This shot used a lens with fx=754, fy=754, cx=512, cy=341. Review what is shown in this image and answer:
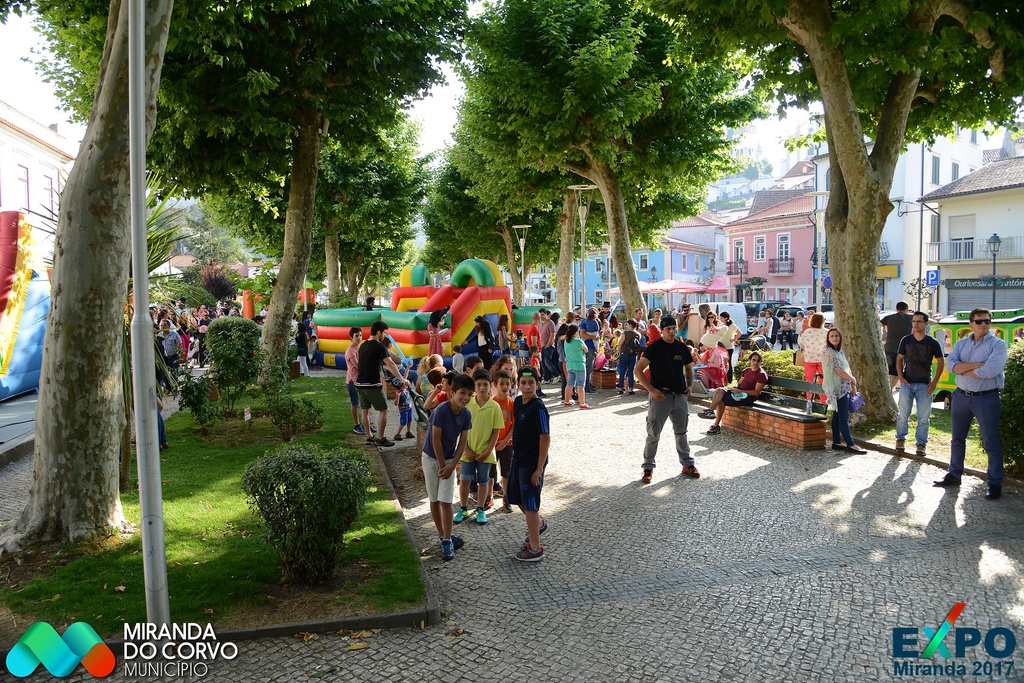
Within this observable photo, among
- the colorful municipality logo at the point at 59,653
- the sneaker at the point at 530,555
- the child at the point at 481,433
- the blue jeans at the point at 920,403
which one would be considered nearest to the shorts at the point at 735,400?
the blue jeans at the point at 920,403

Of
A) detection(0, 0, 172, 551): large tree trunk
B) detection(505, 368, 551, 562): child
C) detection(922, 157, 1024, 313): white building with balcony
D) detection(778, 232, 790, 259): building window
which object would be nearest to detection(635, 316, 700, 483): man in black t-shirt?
detection(505, 368, 551, 562): child

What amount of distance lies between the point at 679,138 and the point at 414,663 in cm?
1794

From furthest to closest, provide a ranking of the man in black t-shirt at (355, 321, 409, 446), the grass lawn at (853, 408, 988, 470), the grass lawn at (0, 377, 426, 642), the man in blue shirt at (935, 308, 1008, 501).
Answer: the man in black t-shirt at (355, 321, 409, 446) < the grass lawn at (853, 408, 988, 470) < the man in blue shirt at (935, 308, 1008, 501) < the grass lawn at (0, 377, 426, 642)

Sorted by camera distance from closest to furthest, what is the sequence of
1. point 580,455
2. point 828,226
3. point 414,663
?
point 414,663 < point 580,455 < point 828,226

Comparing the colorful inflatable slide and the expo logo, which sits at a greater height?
the colorful inflatable slide

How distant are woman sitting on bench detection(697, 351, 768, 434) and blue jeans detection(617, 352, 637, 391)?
15.0 ft

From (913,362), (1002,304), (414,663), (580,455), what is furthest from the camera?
(1002,304)

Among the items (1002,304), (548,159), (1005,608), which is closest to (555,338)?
(548,159)

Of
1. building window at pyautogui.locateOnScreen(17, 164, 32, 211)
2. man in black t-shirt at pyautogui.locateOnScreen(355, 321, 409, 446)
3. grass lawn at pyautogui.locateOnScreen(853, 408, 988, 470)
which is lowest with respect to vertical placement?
grass lawn at pyautogui.locateOnScreen(853, 408, 988, 470)

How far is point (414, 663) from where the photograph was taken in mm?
4598

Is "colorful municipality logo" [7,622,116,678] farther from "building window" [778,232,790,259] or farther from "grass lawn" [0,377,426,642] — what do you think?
"building window" [778,232,790,259]

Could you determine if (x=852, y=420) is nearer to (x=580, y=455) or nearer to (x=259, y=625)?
(x=580, y=455)

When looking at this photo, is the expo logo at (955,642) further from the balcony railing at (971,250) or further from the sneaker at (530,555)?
the balcony railing at (971,250)

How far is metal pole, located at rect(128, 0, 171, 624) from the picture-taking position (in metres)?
4.57
